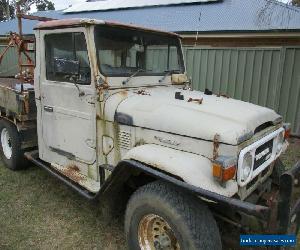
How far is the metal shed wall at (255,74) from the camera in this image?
8023mm

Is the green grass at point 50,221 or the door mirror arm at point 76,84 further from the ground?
the door mirror arm at point 76,84

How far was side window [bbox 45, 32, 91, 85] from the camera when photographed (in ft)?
11.9

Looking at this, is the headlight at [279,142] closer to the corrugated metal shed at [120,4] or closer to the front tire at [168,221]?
the front tire at [168,221]

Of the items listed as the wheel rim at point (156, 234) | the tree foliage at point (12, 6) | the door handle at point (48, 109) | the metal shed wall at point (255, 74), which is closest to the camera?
the wheel rim at point (156, 234)

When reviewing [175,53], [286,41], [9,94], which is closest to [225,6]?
[286,41]

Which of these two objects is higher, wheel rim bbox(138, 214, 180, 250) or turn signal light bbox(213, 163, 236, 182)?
turn signal light bbox(213, 163, 236, 182)

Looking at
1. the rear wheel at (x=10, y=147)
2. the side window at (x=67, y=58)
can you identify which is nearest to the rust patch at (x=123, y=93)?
the side window at (x=67, y=58)

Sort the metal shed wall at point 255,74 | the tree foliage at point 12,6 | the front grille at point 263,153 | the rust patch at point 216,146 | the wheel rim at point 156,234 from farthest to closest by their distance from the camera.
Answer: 1. the tree foliage at point 12,6
2. the metal shed wall at point 255,74
3. the front grille at point 263,153
4. the wheel rim at point 156,234
5. the rust patch at point 216,146

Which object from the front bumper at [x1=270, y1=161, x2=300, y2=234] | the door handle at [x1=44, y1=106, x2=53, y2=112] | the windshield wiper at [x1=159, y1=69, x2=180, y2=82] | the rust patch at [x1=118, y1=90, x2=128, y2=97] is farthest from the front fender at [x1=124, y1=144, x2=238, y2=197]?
the door handle at [x1=44, y1=106, x2=53, y2=112]

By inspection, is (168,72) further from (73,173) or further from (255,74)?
(255,74)

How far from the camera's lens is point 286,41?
25.9 ft

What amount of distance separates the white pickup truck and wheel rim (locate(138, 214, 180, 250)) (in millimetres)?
10

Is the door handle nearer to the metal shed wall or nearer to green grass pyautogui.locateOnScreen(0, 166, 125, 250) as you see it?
green grass pyautogui.locateOnScreen(0, 166, 125, 250)

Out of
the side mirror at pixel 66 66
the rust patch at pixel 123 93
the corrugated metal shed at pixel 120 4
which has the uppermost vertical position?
the corrugated metal shed at pixel 120 4
